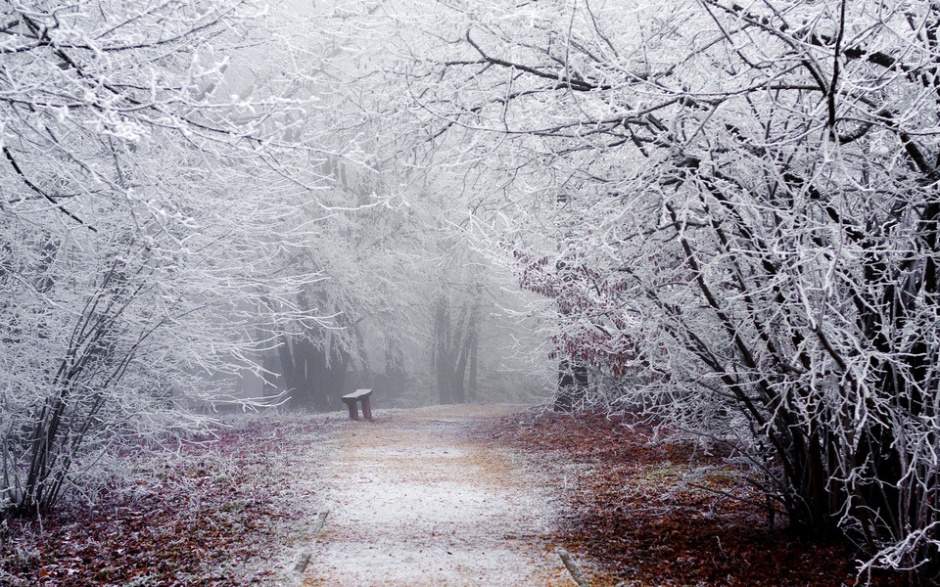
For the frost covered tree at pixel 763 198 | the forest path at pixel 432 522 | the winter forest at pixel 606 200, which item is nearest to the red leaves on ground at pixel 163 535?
the winter forest at pixel 606 200

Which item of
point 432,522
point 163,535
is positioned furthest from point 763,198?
point 163,535

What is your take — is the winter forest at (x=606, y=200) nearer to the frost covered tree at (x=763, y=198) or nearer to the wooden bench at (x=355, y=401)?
the frost covered tree at (x=763, y=198)

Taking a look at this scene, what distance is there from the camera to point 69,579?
559cm

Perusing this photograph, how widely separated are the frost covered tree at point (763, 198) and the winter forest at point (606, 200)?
33mm

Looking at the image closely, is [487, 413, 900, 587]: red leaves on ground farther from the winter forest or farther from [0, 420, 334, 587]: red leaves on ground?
[0, 420, 334, 587]: red leaves on ground

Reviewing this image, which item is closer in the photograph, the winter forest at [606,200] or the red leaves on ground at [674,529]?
the winter forest at [606,200]

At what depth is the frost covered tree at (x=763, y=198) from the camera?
4004mm

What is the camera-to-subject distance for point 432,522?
7.52m

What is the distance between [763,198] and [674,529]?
324 centimetres

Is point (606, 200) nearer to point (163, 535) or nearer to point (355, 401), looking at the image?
point (163, 535)

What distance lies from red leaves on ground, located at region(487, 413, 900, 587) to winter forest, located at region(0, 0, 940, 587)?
9.3 inches

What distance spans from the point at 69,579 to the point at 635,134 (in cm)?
491

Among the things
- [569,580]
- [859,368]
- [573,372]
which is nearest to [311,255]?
[573,372]

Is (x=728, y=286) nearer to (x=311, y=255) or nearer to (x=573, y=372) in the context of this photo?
(x=573, y=372)
